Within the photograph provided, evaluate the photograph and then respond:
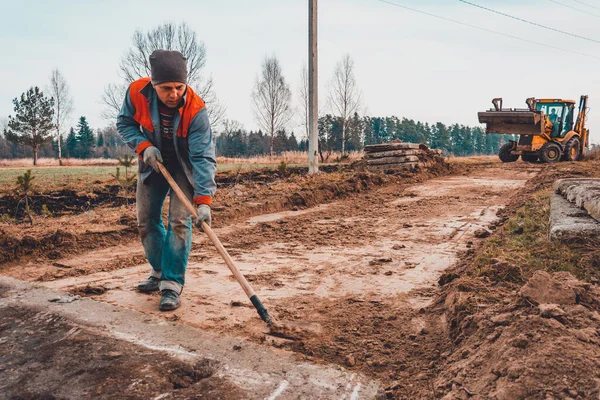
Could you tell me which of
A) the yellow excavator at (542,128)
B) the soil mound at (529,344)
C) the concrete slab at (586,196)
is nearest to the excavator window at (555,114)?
the yellow excavator at (542,128)

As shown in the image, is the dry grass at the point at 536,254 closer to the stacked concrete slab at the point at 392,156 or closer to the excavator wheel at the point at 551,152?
the stacked concrete slab at the point at 392,156

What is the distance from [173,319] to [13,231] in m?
3.16

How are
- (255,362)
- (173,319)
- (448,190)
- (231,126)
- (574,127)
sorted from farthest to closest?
(231,126), (574,127), (448,190), (173,319), (255,362)

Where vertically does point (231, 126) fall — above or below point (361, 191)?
above

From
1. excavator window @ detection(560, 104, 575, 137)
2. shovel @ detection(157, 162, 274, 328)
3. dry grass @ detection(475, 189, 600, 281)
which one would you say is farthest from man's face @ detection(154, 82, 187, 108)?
excavator window @ detection(560, 104, 575, 137)

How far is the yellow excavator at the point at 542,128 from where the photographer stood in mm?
16844

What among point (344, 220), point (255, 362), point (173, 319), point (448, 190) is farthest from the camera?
point (448, 190)

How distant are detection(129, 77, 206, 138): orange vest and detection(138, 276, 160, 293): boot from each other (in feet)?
4.05

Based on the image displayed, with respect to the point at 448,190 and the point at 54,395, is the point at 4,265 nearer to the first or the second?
the point at 54,395

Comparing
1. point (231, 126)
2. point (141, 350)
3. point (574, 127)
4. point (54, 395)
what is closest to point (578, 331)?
point (141, 350)

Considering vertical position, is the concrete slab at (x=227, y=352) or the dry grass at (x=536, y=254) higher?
the dry grass at (x=536, y=254)

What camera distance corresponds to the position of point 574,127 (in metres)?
19.0

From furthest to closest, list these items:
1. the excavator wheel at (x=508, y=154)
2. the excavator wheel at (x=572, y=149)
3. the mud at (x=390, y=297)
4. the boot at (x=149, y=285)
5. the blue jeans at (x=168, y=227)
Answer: the excavator wheel at (x=508, y=154), the excavator wheel at (x=572, y=149), the boot at (x=149, y=285), the blue jeans at (x=168, y=227), the mud at (x=390, y=297)

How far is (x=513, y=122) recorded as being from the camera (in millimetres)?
16875
